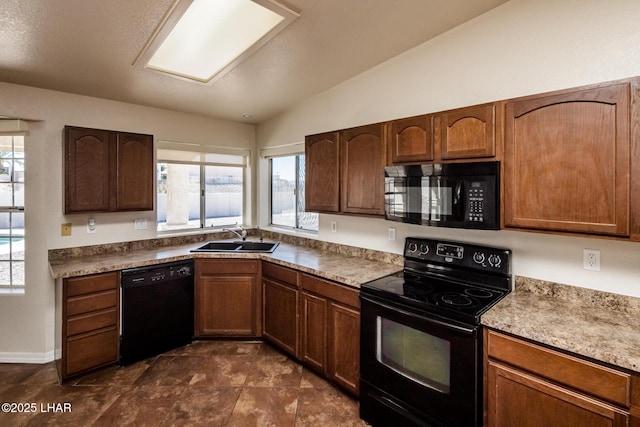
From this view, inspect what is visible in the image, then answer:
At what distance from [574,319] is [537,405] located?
47 centimetres

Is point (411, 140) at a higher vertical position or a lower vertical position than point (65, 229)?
higher

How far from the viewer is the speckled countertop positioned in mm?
2439

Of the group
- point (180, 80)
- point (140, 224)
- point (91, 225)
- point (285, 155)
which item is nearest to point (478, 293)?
point (285, 155)

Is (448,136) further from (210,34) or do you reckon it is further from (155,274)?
(155,274)

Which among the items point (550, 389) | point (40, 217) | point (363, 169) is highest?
point (363, 169)

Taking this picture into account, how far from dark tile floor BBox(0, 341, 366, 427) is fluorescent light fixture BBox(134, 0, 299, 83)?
2503 millimetres

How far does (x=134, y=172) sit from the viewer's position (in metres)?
3.07

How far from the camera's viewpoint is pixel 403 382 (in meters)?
1.87

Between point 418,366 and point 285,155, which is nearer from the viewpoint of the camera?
point 418,366

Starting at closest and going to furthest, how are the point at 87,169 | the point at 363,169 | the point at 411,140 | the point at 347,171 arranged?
1. the point at 411,140
2. the point at 363,169
3. the point at 347,171
4. the point at 87,169

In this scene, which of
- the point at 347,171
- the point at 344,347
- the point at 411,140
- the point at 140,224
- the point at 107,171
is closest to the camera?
the point at 411,140

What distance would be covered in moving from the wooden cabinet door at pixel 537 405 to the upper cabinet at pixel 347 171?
1.28m

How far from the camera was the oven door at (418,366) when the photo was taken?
160cm

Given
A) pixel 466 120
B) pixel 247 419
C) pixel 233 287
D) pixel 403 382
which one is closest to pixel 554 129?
pixel 466 120
